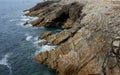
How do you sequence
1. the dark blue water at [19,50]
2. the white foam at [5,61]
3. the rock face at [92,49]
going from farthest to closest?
the white foam at [5,61] → the dark blue water at [19,50] → the rock face at [92,49]

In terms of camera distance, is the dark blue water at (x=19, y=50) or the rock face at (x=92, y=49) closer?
the rock face at (x=92, y=49)

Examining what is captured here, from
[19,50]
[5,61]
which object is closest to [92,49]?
[5,61]

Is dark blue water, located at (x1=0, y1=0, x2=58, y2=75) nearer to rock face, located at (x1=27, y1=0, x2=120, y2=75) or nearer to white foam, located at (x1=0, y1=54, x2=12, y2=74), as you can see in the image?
white foam, located at (x1=0, y1=54, x2=12, y2=74)

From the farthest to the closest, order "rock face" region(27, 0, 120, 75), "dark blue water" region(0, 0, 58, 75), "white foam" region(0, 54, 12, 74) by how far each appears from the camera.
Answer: "white foam" region(0, 54, 12, 74) < "dark blue water" region(0, 0, 58, 75) < "rock face" region(27, 0, 120, 75)

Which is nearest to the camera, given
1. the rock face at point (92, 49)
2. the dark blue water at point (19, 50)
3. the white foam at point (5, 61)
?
the rock face at point (92, 49)

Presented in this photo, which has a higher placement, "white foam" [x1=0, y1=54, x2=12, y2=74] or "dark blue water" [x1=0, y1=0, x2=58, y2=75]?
"white foam" [x1=0, y1=54, x2=12, y2=74]

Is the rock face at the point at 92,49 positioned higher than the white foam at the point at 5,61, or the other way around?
the rock face at the point at 92,49

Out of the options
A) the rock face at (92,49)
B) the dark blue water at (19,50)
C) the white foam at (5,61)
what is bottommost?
the dark blue water at (19,50)

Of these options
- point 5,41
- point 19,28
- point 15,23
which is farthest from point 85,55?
point 15,23

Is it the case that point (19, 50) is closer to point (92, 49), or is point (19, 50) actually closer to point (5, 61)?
point (5, 61)

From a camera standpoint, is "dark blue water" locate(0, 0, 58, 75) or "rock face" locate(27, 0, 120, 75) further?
"dark blue water" locate(0, 0, 58, 75)

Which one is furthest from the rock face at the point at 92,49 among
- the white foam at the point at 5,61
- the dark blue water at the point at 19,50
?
the white foam at the point at 5,61

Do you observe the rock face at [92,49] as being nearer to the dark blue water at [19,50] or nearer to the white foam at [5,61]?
the dark blue water at [19,50]

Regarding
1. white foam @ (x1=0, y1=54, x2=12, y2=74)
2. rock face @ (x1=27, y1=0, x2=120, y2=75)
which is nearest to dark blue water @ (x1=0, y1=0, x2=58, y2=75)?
white foam @ (x1=0, y1=54, x2=12, y2=74)
